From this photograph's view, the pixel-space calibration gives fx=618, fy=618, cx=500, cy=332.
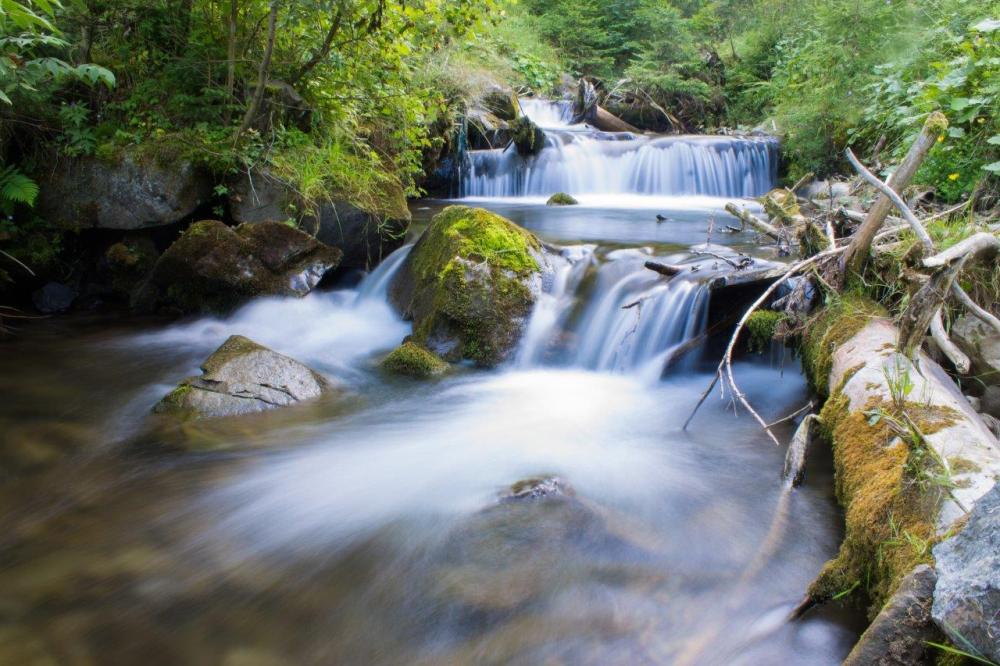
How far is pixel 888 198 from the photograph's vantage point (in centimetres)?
380

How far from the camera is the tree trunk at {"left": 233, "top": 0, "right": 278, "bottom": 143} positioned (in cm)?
584

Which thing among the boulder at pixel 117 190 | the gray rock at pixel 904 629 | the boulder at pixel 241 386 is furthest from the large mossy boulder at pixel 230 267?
the gray rock at pixel 904 629

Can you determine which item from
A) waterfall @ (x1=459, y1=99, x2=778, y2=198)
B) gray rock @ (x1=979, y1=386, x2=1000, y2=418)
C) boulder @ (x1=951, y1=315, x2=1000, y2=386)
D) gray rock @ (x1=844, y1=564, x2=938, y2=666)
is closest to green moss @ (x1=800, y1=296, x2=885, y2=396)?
boulder @ (x1=951, y1=315, x2=1000, y2=386)

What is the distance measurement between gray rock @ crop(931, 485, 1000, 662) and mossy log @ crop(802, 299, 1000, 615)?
0.40m

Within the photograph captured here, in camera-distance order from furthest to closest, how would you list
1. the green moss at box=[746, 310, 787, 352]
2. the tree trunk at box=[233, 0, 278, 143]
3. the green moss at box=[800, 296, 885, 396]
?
the tree trunk at box=[233, 0, 278, 143] < the green moss at box=[746, 310, 787, 352] < the green moss at box=[800, 296, 885, 396]

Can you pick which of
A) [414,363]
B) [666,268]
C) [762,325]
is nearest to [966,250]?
[762,325]

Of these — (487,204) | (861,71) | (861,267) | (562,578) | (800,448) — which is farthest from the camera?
(487,204)

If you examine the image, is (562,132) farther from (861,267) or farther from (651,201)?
(861,267)

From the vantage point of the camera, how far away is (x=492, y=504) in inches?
137

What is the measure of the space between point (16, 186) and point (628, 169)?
34.3 feet

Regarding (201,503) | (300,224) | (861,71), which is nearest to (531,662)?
(201,503)

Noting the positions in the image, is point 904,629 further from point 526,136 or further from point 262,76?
point 526,136

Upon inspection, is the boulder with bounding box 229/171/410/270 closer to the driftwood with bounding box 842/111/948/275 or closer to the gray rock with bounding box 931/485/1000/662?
the driftwood with bounding box 842/111/948/275

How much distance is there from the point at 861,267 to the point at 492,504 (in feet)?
9.85
